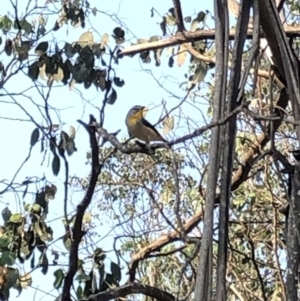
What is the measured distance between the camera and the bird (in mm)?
2799

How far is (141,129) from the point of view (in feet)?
9.29

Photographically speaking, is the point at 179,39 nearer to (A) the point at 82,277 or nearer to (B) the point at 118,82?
(B) the point at 118,82

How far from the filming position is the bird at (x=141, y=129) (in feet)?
9.18

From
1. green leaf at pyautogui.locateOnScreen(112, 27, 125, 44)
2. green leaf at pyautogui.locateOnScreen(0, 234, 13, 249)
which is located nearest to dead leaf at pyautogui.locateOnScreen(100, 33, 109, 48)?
green leaf at pyautogui.locateOnScreen(112, 27, 125, 44)

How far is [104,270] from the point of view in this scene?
2016 millimetres

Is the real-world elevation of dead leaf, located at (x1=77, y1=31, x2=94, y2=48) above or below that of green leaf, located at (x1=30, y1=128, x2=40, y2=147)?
above

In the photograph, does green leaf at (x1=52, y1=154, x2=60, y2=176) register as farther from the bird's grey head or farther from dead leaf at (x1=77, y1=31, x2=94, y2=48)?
the bird's grey head

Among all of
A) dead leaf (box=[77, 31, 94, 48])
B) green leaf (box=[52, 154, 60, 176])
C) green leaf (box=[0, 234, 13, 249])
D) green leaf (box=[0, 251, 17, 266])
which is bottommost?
green leaf (box=[0, 251, 17, 266])

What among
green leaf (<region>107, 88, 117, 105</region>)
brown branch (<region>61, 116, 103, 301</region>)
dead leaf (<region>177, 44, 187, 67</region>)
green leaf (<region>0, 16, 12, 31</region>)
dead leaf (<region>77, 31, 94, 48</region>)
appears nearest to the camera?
brown branch (<region>61, 116, 103, 301</region>)

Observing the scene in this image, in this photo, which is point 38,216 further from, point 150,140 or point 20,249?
point 150,140

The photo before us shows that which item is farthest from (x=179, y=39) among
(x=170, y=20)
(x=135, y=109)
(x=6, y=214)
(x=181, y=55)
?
(x=6, y=214)

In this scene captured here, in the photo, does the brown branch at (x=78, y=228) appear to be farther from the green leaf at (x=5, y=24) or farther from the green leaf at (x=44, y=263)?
the green leaf at (x=5, y=24)

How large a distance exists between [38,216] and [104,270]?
0.37 meters

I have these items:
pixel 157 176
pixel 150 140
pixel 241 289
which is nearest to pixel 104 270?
pixel 150 140
